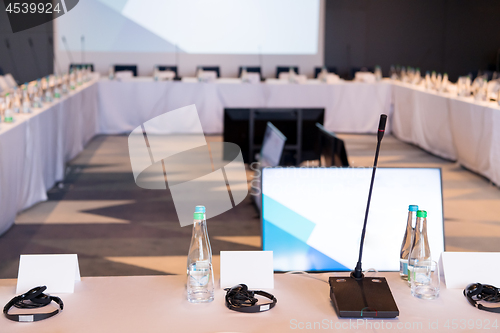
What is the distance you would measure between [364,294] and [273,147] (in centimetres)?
265

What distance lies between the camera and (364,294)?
1218 millimetres

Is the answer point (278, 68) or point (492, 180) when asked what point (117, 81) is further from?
point (492, 180)

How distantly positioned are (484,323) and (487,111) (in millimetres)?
4022

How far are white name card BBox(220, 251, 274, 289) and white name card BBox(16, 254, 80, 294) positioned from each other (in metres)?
0.39

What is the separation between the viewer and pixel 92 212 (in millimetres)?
3904

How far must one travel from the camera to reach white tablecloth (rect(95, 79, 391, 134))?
24.0 feet

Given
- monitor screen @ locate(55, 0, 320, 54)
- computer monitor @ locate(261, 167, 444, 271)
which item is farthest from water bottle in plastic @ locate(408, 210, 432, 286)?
monitor screen @ locate(55, 0, 320, 54)

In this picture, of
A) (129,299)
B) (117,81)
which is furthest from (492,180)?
(117,81)

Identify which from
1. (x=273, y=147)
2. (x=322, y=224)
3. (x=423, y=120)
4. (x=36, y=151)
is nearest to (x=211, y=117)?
(x=423, y=120)

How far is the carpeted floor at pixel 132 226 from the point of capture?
302 cm

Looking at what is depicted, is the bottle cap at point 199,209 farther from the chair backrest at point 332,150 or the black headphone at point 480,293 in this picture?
the chair backrest at point 332,150

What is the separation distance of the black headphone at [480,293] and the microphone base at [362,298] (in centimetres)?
20

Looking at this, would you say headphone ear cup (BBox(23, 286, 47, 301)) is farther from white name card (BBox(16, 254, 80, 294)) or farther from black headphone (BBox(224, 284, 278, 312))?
black headphone (BBox(224, 284, 278, 312))

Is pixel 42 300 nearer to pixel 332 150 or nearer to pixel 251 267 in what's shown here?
pixel 251 267
